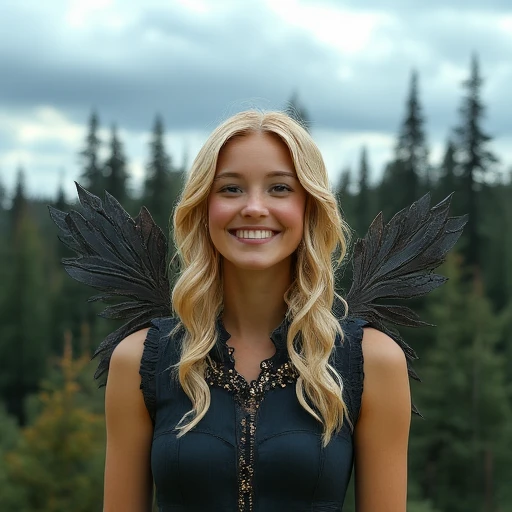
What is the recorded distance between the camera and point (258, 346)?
3.83 metres

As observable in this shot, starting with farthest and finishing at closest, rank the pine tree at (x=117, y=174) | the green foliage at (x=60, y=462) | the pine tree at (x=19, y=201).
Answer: the pine tree at (x=19, y=201) < the pine tree at (x=117, y=174) < the green foliage at (x=60, y=462)

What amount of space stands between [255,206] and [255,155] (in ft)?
0.67

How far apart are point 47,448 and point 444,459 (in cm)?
1533

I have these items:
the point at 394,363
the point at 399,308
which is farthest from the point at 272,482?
the point at 399,308

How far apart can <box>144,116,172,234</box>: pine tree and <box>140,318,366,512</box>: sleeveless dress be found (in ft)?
140

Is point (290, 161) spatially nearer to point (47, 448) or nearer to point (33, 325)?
point (47, 448)

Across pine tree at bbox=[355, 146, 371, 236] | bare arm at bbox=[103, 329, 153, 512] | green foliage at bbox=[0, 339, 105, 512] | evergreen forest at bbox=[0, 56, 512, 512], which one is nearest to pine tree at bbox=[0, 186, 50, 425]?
evergreen forest at bbox=[0, 56, 512, 512]

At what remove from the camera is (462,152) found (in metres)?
45.2

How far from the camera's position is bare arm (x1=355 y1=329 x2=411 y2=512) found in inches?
147

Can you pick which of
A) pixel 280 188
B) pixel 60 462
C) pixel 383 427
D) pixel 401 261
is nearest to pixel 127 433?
pixel 383 427

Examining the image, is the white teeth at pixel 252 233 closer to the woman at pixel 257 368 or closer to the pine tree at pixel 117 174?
the woman at pixel 257 368

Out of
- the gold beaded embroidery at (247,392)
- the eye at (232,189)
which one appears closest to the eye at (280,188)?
the eye at (232,189)

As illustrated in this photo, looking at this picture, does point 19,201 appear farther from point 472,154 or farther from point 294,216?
point 294,216

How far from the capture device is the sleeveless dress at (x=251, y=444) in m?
3.57
